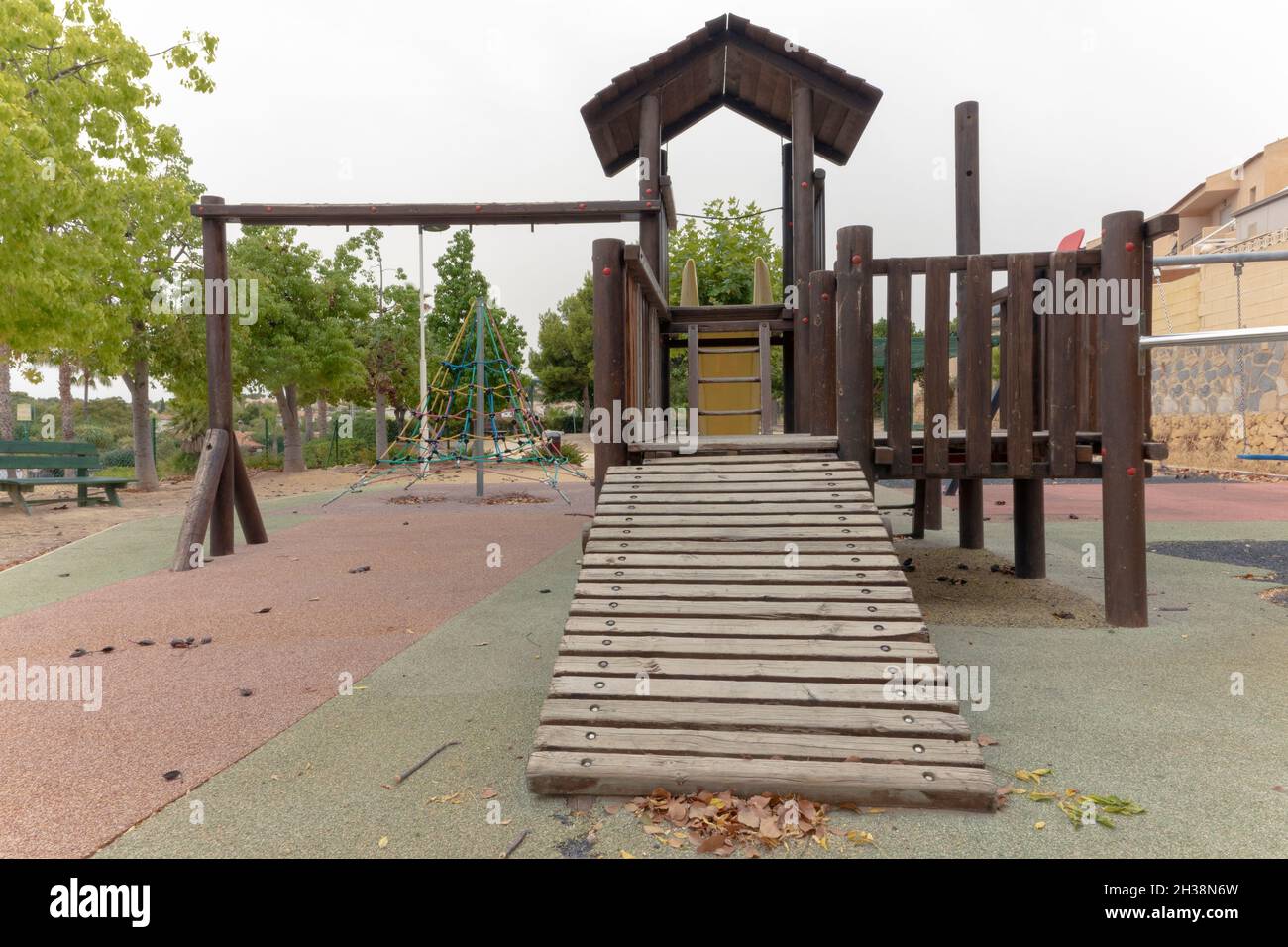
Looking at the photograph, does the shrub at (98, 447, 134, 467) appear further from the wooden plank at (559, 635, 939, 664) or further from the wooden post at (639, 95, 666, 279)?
the wooden plank at (559, 635, 939, 664)

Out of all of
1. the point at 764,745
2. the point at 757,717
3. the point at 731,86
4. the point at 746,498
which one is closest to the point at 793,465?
the point at 746,498

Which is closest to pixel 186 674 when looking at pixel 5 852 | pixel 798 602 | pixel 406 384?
pixel 5 852

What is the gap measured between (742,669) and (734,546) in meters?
0.97

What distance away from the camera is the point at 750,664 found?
320 cm

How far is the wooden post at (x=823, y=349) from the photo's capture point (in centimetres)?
531

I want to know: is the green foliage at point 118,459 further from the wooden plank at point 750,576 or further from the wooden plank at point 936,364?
the wooden plank at point 936,364

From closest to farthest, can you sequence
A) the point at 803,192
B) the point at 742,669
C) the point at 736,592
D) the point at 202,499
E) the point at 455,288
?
the point at 742,669 → the point at 736,592 → the point at 803,192 → the point at 202,499 → the point at 455,288

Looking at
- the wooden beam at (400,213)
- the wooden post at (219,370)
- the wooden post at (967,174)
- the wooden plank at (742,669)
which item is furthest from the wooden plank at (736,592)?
the wooden post at (219,370)

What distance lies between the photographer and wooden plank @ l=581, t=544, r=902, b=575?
3824 mm

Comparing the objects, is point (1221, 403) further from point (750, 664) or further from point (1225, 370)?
point (750, 664)

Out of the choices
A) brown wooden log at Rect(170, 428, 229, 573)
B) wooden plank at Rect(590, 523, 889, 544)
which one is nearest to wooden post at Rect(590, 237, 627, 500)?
wooden plank at Rect(590, 523, 889, 544)

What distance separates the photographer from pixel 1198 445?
730 inches

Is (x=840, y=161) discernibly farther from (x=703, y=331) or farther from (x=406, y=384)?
(x=406, y=384)

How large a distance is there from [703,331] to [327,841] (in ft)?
20.8
